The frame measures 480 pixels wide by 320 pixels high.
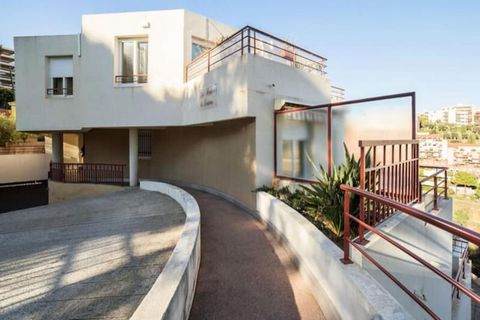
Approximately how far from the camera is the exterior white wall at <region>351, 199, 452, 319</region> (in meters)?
3.84

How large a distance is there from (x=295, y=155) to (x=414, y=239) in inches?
119

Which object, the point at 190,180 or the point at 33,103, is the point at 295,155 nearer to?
the point at 190,180

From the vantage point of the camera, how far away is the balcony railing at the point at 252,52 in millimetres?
7090

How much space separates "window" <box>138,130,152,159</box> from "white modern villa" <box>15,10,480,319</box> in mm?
54

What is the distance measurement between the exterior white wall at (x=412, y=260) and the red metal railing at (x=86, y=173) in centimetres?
1249

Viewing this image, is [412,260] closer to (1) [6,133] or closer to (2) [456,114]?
(1) [6,133]

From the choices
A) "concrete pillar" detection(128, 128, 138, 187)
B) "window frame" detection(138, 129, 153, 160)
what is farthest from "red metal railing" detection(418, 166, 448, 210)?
"window frame" detection(138, 129, 153, 160)

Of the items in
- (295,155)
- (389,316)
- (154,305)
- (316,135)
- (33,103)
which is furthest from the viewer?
(33,103)

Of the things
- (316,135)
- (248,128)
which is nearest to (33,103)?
(248,128)

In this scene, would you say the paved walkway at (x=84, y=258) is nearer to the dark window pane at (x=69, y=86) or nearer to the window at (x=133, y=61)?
the window at (x=133, y=61)

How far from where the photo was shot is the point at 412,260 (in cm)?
454

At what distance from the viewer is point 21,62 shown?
40.2ft

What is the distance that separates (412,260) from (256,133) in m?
4.10

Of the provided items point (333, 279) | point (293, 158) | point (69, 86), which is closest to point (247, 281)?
point (333, 279)
